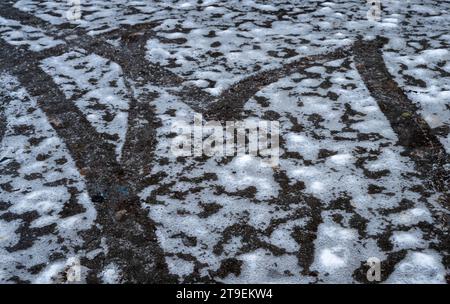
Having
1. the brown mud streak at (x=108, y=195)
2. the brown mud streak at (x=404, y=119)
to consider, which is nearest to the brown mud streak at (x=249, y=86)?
the brown mud streak at (x=404, y=119)

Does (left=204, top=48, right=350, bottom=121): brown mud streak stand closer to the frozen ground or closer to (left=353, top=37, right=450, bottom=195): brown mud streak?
the frozen ground

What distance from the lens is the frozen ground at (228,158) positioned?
2.39m

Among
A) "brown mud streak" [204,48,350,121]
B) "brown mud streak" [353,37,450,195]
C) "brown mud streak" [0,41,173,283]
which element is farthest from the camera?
"brown mud streak" [204,48,350,121]

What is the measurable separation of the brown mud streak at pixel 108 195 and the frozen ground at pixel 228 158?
0.5 inches

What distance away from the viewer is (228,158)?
3172 millimetres

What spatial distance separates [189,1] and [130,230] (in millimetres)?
4606

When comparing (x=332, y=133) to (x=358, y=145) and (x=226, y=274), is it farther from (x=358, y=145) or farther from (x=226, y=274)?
(x=226, y=274)

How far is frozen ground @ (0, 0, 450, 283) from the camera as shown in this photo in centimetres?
239

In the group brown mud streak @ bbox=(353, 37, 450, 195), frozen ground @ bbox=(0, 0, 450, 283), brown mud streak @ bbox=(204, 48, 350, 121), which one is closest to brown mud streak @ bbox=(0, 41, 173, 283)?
frozen ground @ bbox=(0, 0, 450, 283)

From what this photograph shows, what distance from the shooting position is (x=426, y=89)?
382 cm

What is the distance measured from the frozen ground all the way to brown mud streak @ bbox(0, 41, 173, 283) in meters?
0.01

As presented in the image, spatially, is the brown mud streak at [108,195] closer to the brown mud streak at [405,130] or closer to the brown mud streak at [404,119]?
the brown mud streak at [405,130]

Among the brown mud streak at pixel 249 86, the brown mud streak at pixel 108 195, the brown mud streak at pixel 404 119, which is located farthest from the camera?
the brown mud streak at pixel 249 86

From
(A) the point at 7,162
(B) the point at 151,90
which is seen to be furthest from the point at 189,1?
(A) the point at 7,162
